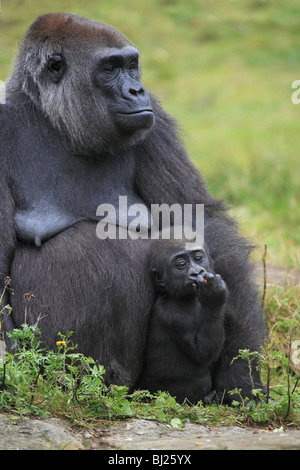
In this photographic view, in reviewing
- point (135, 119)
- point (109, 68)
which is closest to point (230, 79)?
point (109, 68)

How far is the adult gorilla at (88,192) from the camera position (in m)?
4.18

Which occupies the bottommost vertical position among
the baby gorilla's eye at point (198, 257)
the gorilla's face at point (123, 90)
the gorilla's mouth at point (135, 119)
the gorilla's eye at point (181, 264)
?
the gorilla's eye at point (181, 264)

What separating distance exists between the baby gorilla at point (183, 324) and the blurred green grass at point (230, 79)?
3227 mm

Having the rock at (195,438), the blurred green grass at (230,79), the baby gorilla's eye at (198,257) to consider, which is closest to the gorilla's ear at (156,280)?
the baby gorilla's eye at (198,257)

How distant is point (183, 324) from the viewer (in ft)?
13.6

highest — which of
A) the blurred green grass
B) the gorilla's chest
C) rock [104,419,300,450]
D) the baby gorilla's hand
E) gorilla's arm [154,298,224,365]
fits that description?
the blurred green grass

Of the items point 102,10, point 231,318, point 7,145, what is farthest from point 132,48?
point 102,10

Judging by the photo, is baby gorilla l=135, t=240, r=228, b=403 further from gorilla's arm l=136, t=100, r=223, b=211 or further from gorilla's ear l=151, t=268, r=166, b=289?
gorilla's arm l=136, t=100, r=223, b=211

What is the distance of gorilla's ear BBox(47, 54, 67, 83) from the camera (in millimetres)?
4410

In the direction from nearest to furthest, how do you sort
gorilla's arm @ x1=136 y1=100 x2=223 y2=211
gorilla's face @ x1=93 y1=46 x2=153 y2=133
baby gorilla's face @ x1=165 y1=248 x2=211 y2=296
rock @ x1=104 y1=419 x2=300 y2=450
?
rock @ x1=104 y1=419 x2=300 y2=450 → baby gorilla's face @ x1=165 y1=248 x2=211 y2=296 → gorilla's face @ x1=93 y1=46 x2=153 y2=133 → gorilla's arm @ x1=136 y1=100 x2=223 y2=211

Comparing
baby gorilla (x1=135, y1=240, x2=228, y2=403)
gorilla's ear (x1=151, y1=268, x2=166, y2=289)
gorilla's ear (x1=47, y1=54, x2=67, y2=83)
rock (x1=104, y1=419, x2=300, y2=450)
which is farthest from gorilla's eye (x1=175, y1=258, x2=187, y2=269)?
gorilla's ear (x1=47, y1=54, x2=67, y2=83)

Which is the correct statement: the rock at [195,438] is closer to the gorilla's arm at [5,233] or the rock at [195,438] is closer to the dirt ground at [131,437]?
the dirt ground at [131,437]

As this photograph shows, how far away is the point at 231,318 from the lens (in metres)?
4.46

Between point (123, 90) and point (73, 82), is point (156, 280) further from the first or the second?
point (73, 82)
